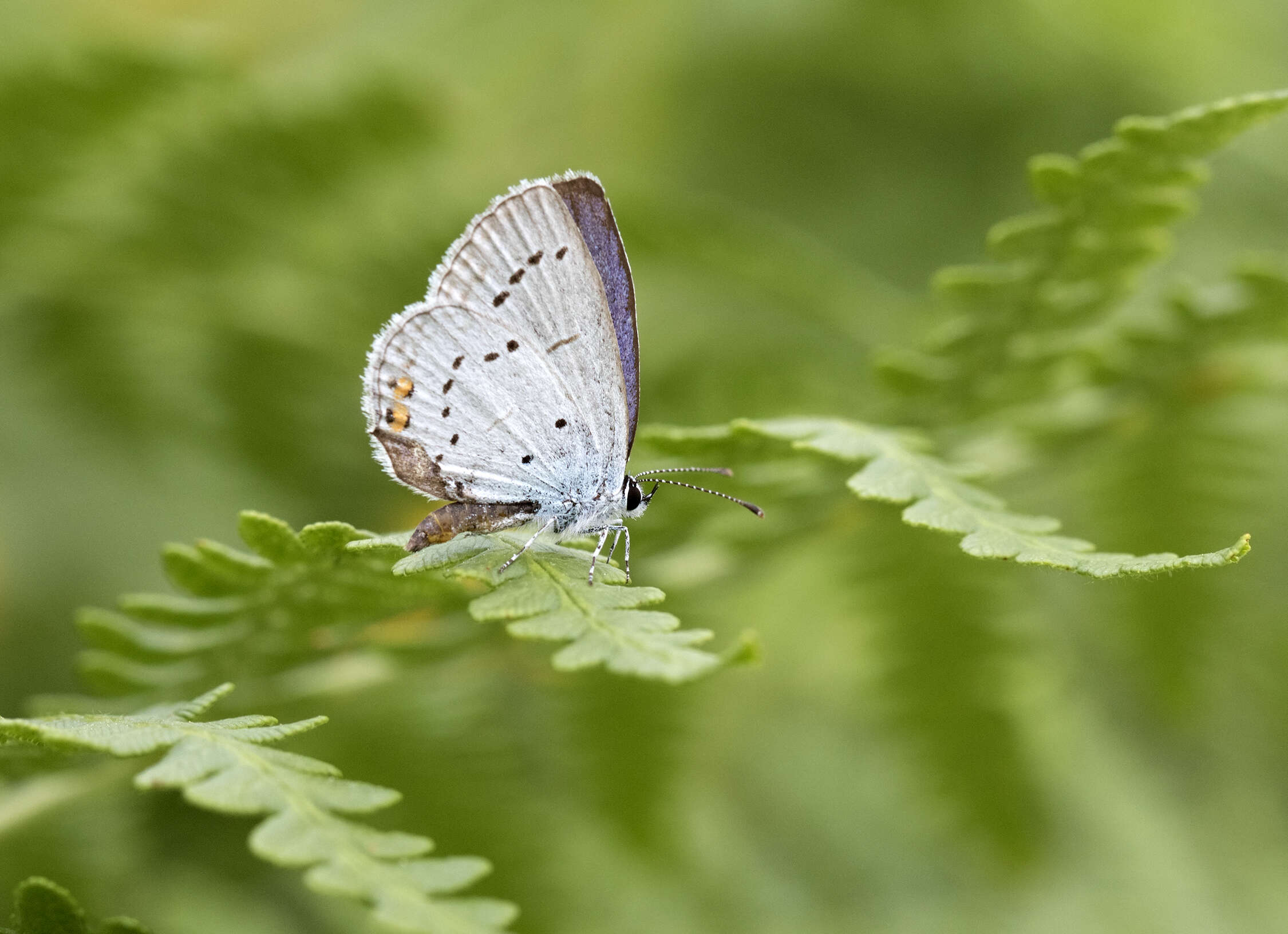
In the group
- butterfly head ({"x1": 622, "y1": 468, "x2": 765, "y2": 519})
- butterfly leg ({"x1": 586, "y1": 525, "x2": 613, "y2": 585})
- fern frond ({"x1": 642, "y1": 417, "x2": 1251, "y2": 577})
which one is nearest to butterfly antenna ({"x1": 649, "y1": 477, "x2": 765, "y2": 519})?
butterfly head ({"x1": 622, "y1": 468, "x2": 765, "y2": 519})

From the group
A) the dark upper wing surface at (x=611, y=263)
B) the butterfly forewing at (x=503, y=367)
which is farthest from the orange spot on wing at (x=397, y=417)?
the dark upper wing surface at (x=611, y=263)

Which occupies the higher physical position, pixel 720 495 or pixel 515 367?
pixel 515 367

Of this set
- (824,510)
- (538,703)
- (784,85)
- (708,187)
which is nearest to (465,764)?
(538,703)

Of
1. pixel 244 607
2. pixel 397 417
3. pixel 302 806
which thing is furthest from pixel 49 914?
pixel 397 417

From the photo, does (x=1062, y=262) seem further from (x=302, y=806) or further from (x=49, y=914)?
(x=49, y=914)

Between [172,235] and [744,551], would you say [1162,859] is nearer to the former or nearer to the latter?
[744,551]

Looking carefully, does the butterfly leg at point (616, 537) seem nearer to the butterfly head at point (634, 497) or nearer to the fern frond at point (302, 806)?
the butterfly head at point (634, 497)
